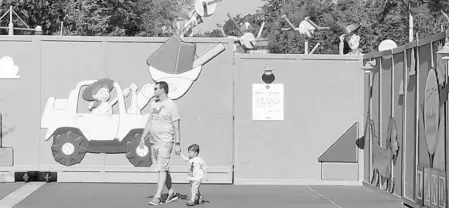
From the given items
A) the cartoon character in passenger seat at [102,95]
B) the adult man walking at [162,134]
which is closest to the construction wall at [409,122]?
the adult man walking at [162,134]

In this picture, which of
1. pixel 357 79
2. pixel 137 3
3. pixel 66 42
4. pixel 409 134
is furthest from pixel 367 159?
pixel 137 3

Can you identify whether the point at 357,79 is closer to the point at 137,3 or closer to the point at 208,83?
the point at 208,83

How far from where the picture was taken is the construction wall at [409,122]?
10.3 meters

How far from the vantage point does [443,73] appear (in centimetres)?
1012

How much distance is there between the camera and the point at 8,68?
1475 cm

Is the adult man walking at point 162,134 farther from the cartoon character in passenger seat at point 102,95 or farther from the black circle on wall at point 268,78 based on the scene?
the black circle on wall at point 268,78

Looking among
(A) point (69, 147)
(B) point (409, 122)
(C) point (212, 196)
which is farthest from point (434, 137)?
(A) point (69, 147)

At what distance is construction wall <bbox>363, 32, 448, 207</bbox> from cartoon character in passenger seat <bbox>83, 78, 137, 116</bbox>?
14.0 ft

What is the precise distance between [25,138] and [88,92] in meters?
1.36

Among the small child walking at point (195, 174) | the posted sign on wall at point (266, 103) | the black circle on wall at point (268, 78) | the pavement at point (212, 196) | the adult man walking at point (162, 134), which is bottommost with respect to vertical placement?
the pavement at point (212, 196)

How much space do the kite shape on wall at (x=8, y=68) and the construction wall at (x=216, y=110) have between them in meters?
0.04

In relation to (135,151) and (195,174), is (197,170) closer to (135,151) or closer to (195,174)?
(195,174)

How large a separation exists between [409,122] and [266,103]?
3741 millimetres

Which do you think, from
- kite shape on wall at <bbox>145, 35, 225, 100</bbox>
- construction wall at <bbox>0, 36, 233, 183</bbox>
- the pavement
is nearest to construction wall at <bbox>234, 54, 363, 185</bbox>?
construction wall at <bbox>0, 36, 233, 183</bbox>
